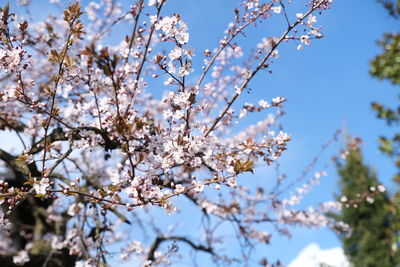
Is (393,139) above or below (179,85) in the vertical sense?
above

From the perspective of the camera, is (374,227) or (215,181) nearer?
(215,181)

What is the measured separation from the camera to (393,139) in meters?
6.36

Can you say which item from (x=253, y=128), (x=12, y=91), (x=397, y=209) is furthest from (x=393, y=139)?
(x=12, y=91)

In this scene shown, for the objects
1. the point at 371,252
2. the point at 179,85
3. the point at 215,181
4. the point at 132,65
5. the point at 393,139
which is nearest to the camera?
the point at 215,181

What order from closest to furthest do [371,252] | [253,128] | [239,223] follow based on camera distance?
[239,223] → [253,128] → [371,252]

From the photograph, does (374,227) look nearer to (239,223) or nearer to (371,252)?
(371,252)

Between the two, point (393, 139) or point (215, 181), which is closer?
point (215, 181)

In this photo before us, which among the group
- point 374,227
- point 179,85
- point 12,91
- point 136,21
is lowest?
point 179,85

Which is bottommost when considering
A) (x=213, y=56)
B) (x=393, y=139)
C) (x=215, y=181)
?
(x=215, y=181)

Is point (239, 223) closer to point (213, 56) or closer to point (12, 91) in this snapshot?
point (213, 56)

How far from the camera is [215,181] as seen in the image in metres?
2.07

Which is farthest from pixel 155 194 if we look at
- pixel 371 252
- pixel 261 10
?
pixel 371 252

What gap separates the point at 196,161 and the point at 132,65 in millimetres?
918

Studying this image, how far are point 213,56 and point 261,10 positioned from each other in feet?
2.25
